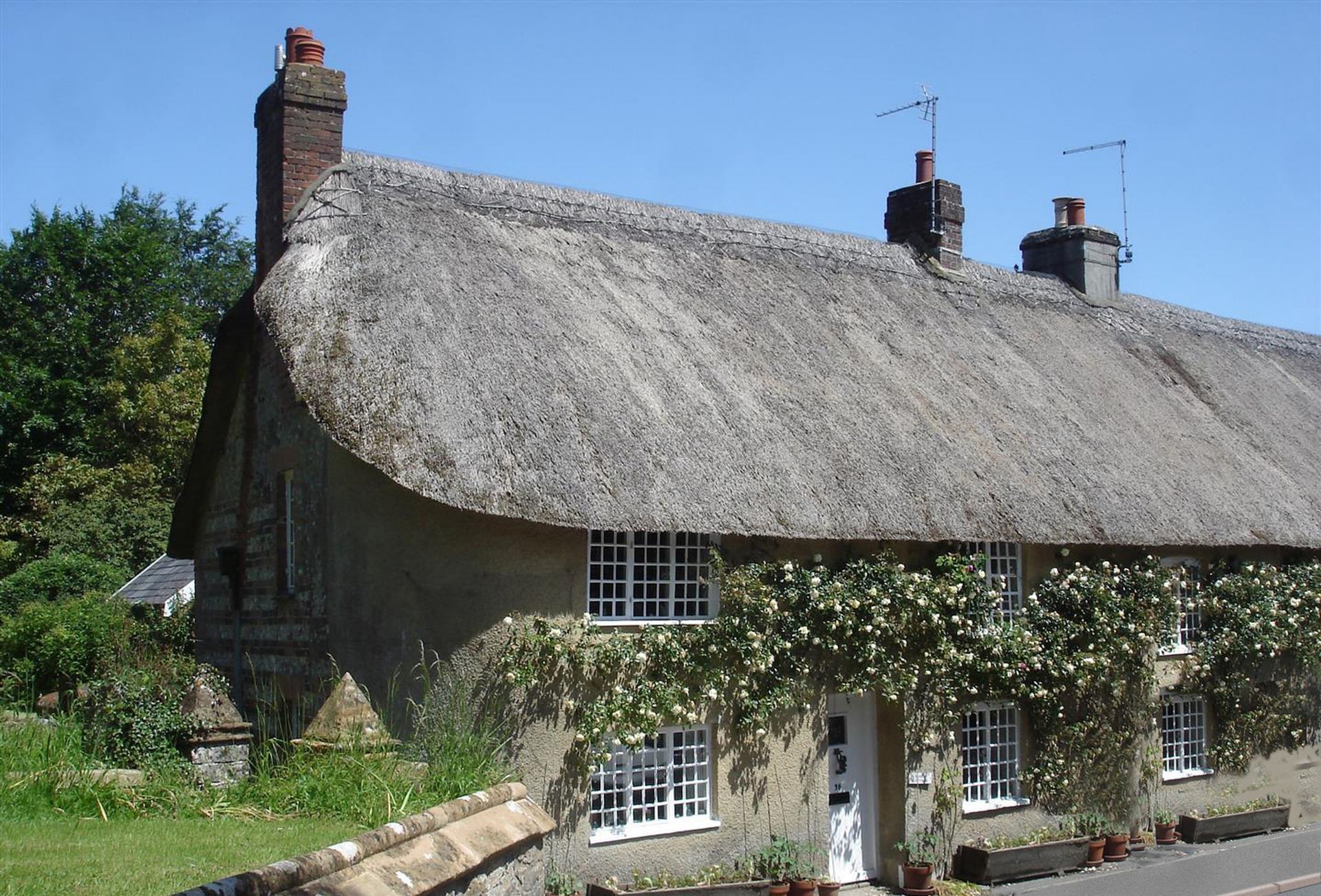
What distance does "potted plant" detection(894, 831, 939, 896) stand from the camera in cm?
1292

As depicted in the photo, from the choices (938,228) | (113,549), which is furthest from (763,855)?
(113,549)

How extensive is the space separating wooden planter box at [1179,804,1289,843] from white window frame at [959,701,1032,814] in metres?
2.71

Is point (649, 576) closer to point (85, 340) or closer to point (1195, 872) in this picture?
point (1195, 872)

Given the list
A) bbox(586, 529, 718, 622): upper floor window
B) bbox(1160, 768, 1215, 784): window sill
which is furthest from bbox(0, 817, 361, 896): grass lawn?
bbox(1160, 768, 1215, 784): window sill

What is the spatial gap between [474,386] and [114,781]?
424cm

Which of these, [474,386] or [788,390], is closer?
[474,386]

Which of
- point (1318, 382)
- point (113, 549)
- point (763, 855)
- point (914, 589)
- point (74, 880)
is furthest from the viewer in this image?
point (113, 549)

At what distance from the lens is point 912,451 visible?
13602 millimetres

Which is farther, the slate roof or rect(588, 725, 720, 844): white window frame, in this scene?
the slate roof

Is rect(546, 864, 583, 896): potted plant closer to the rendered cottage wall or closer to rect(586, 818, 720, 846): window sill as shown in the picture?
rect(586, 818, 720, 846): window sill

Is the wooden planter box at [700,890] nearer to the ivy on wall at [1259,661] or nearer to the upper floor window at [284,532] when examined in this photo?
the upper floor window at [284,532]

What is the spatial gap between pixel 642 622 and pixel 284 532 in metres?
3.93

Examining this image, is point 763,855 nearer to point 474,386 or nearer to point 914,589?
point 914,589

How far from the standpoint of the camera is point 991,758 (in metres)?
14.4
